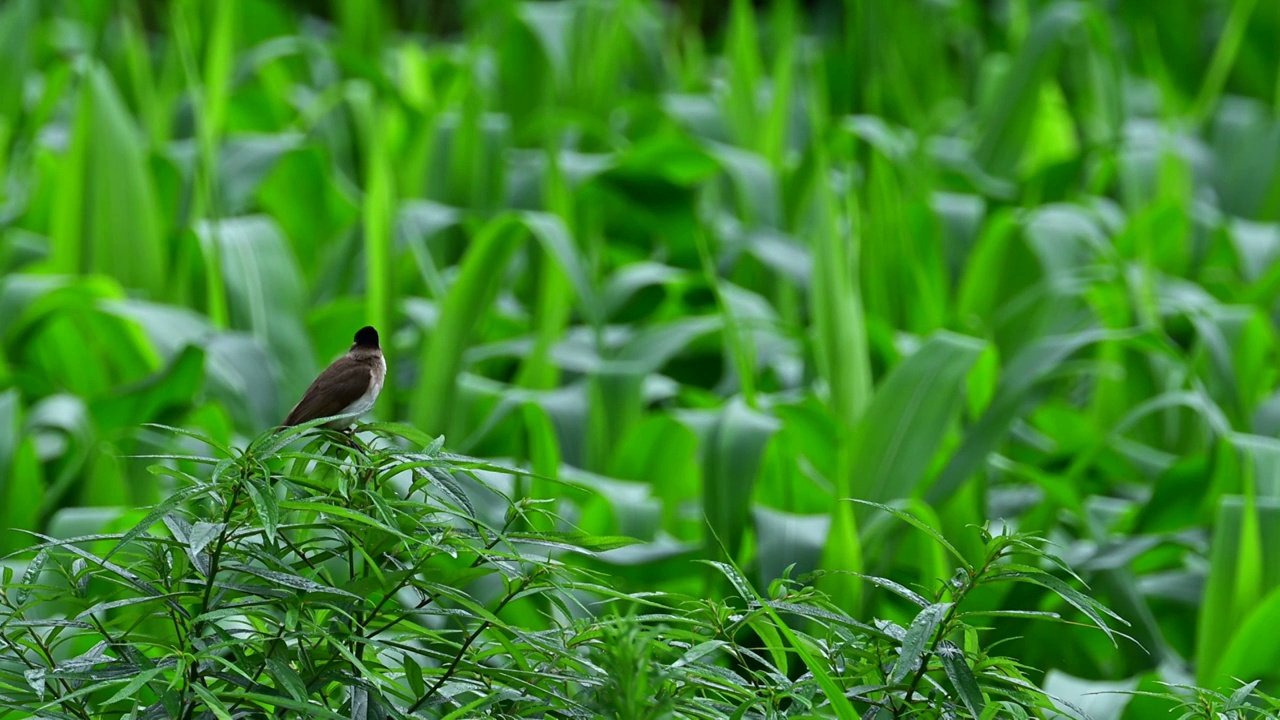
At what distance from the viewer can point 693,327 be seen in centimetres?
235

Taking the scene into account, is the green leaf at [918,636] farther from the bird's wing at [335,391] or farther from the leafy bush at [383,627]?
the bird's wing at [335,391]

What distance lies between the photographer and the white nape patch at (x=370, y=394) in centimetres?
98

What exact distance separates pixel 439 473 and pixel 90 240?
188 centimetres

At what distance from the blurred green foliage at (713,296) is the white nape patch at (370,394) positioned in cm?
30

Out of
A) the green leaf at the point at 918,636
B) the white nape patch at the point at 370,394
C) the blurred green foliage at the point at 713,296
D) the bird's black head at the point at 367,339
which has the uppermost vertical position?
the bird's black head at the point at 367,339

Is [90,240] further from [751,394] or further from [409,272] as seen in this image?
[751,394]

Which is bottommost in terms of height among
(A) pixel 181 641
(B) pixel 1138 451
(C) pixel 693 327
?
(B) pixel 1138 451

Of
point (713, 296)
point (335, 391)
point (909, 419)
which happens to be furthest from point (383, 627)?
point (713, 296)

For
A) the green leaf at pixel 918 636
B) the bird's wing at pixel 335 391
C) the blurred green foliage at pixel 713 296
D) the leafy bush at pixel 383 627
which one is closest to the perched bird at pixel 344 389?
the bird's wing at pixel 335 391

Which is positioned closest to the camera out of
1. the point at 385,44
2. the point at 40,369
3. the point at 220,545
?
the point at 220,545

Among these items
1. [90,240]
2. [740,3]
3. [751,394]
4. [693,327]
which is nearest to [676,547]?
[751,394]

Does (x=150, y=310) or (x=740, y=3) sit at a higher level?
(x=740, y=3)

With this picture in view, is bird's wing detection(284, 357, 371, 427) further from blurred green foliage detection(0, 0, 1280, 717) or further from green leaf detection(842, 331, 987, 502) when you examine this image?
green leaf detection(842, 331, 987, 502)

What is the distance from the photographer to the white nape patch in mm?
978
